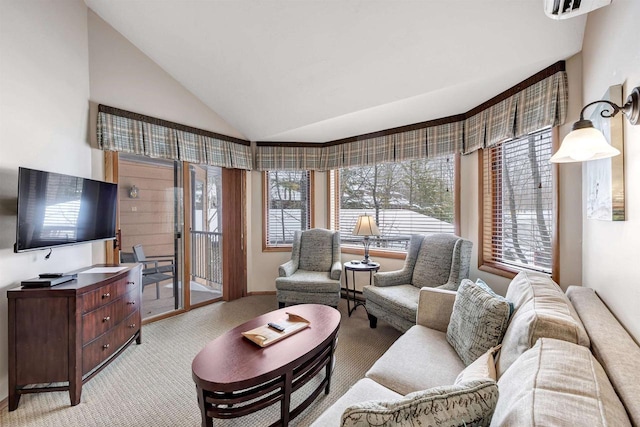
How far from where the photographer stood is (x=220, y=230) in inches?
155

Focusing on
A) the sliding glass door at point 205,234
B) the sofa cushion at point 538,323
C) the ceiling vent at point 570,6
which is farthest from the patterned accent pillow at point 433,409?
the sliding glass door at point 205,234

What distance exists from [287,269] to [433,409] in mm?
2800

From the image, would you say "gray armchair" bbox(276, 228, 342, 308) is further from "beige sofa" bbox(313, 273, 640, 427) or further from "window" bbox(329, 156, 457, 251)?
"beige sofa" bbox(313, 273, 640, 427)

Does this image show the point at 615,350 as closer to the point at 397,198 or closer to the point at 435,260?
the point at 435,260

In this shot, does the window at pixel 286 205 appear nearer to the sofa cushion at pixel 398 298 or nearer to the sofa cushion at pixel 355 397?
the sofa cushion at pixel 398 298

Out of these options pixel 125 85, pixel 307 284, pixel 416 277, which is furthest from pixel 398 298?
pixel 125 85

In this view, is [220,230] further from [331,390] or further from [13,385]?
[331,390]

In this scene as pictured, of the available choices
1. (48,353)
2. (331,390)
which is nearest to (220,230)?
(48,353)

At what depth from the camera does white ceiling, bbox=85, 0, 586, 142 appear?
1891 millimetres

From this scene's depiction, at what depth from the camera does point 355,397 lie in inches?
50.3

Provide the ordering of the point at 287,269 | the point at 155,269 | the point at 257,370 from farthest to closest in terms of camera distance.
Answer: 1. the point at 287,269
2. the point at 155,269
3. the point at 257,370

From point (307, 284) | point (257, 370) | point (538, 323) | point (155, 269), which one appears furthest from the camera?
point (155, 269)

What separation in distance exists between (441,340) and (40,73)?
11.7ft

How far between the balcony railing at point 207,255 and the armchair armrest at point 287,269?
3.55ft
